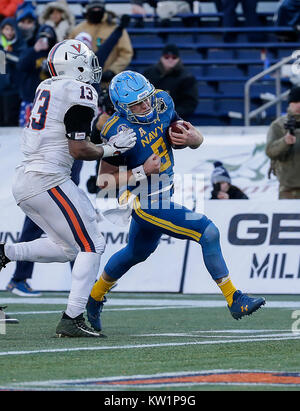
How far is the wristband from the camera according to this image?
24.0ft

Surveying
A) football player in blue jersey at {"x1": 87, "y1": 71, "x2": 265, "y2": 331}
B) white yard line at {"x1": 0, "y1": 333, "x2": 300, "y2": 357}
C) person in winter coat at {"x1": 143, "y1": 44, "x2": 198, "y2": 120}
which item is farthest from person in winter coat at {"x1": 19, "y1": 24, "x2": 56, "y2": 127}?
white yard line at {"x1": 0, "y1": 333, "x2": 300, "y2": 357}

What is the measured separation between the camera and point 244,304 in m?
6.88

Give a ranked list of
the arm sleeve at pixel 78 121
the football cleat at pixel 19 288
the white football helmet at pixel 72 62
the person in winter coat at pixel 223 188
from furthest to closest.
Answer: the person in winter coat at pixel 223 188 → the football cleat at pixel 19 288 → the white football helmet at pixel 72 62 → the arm sleeve at pixel 78 121

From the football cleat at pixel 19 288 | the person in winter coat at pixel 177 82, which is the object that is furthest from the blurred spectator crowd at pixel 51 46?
the football cleat at pixel 19 288

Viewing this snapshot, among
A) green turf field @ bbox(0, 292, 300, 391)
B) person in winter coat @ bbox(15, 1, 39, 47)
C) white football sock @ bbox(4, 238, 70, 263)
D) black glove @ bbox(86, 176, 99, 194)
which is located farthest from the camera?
person in winter coat @ bbox(15, 1, 39, 47)

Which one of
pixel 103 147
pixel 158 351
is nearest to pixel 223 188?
pixel 103 147

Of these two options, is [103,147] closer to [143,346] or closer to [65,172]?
[65,172]

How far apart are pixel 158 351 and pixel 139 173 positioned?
170 cm

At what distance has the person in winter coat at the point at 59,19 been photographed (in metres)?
14.3

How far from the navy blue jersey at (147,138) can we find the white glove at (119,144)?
123mm

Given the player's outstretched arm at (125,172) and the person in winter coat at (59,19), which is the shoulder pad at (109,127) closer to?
the player's outstretched arm at (125,172)

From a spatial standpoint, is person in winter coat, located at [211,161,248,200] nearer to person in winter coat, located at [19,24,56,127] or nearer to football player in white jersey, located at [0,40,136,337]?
person in winter coat, located at [19,24,56,127]

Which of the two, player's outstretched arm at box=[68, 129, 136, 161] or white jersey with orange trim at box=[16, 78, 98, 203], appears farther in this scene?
white jersey with orange trim at box=[16, 78, 98, 203]

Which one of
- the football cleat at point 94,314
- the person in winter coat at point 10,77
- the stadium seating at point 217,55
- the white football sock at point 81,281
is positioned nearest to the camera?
the white football sock at point 81,281
